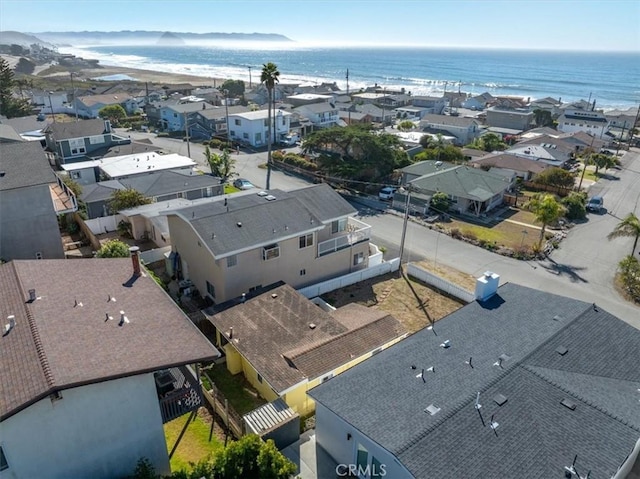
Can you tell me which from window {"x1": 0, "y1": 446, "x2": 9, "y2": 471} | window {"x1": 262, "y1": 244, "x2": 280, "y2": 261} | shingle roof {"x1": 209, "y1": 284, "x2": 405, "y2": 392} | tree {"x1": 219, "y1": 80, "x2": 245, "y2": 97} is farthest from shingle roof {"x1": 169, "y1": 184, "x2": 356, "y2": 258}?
tree {"x1": 219, "y1": 80, "x2": 245, "y2": 97}

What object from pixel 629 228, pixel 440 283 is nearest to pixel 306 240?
pixel 440 283

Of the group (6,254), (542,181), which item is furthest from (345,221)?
(542,181)

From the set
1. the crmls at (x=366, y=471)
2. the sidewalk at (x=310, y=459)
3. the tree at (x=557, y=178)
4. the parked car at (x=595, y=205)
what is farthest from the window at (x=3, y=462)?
the tree at (x=557, y=178)

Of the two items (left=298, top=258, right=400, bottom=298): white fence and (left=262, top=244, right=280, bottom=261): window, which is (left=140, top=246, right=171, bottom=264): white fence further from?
(left=298, top=258, right=400, bottom=298): white fence

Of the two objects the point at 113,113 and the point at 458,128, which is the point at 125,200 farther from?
the point at 458,128

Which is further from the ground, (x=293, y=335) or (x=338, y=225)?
(x=338, y=225)

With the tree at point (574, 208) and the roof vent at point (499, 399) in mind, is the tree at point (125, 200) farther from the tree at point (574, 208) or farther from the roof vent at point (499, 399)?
the tree at point (574, 208)
